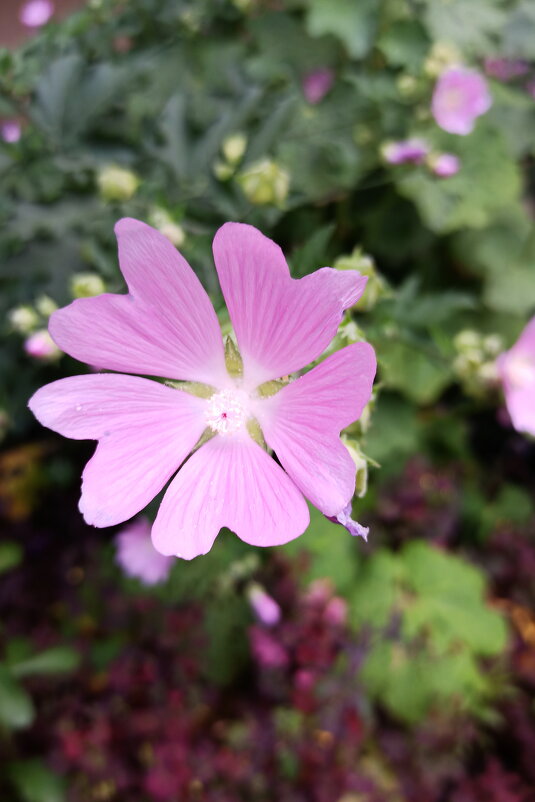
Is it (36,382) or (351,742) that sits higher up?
(36,382)

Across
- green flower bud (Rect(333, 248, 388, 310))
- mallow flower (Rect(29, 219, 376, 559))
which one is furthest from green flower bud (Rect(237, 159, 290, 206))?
mallow flower (Rect(29, 219, 376, 559))

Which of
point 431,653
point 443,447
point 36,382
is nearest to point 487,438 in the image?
point 443,447

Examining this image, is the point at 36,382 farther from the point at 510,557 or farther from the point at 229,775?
the point at 510,557

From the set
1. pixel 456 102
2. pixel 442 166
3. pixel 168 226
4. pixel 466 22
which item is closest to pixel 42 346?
pixel 168 226

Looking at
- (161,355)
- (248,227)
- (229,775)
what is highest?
(248,227)

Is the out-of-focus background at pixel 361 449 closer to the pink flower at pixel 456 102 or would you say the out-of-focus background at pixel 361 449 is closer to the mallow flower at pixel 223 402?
the pink flower at pixel 456 102

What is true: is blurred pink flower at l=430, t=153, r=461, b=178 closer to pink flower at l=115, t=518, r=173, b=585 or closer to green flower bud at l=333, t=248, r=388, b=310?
green flower bud at l=333, t=248, r=388, b=310
